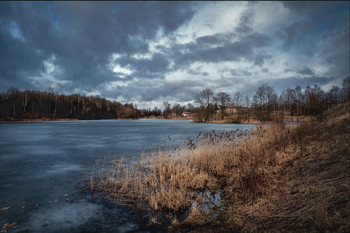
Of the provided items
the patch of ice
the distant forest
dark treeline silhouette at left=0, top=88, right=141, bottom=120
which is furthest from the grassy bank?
dark treeline silhouette at left=0, top=88, right=141, bottom=120

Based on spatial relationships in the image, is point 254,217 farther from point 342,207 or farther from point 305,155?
point 305,155

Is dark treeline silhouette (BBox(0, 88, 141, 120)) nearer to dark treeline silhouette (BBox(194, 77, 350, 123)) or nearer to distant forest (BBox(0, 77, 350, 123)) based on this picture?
distant forest (BBox(0, 77, 350, 123))

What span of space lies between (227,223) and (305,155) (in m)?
5.38

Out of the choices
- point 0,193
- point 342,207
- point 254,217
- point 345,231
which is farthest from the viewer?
point 0,193

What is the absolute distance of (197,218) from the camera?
4145mm

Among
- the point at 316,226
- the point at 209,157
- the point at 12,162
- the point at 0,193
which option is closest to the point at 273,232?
the point at 316,226

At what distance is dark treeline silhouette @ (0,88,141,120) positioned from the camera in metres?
61.3

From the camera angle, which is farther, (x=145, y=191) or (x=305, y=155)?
(x=305, y=155)

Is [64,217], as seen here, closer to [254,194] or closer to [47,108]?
[254,194]

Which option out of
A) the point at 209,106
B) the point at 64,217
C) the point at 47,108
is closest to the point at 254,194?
the point at 64,217

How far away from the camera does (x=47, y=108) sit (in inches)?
2992

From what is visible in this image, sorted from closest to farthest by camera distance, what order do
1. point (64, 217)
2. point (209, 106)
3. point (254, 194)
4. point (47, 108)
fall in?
1. point (64, 217)
2. point (254, 194)
3. point (209, 106)
4. point (47, 108)

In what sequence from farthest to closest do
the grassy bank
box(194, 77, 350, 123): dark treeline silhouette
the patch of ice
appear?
1. box(194, 77, 350, 123): dark treeline silhouette
2. the patch of ice
3. the grassy bank

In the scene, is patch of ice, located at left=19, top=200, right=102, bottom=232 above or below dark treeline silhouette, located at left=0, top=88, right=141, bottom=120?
below
